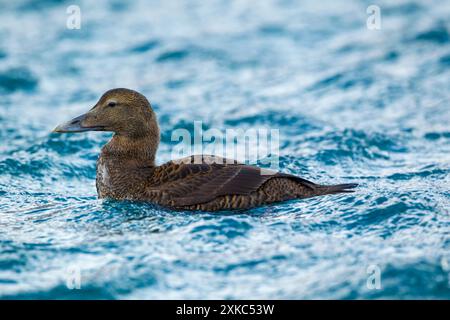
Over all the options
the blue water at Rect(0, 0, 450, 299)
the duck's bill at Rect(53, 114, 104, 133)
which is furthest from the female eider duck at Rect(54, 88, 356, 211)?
the blue water at Rect(0, 0, 450, 299)

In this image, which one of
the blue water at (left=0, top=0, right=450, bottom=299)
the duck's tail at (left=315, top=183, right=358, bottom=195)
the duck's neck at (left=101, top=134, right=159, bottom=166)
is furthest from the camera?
the duck's neck at (left=101, top=134, right=159, bottom=166)

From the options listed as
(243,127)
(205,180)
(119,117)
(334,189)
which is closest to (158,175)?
(205,180)

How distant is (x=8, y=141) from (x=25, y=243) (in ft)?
16.0

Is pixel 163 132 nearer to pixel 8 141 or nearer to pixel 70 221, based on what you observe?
pixel 8 141

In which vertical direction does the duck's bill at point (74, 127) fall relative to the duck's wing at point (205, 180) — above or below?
above

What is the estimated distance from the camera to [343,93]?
1434 centimetres

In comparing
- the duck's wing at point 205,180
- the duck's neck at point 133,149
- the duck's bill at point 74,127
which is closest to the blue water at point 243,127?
the duck's wing at point 205,180

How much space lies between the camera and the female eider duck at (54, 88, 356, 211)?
26.4ft

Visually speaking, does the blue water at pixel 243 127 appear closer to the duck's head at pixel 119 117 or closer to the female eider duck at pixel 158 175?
the female eider duck at pixel 158 175

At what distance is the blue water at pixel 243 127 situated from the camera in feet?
22.3

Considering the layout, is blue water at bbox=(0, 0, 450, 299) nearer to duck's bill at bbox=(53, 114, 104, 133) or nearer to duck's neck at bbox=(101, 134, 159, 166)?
duck's neck at bbox=(101, 134, 159, 166)

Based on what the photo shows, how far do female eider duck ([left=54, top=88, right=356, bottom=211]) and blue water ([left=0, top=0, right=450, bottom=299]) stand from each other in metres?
0.18

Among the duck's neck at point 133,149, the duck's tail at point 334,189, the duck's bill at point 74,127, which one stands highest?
the duck's bill at point 74,127

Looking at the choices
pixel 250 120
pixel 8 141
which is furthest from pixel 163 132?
pixel 8 141
